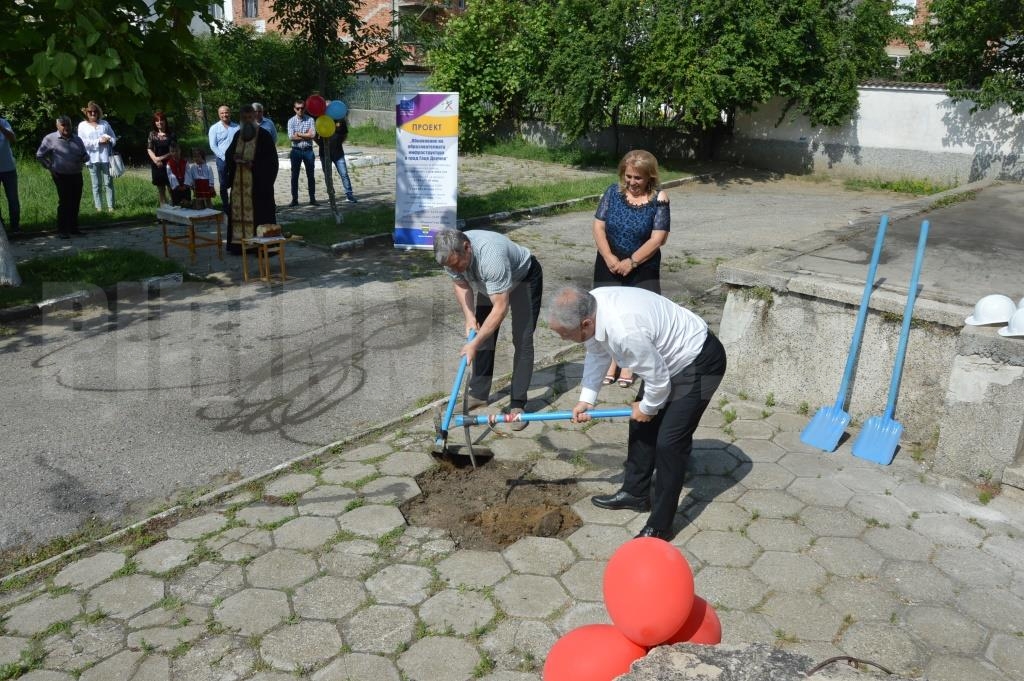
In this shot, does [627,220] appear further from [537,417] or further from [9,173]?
[9,173]

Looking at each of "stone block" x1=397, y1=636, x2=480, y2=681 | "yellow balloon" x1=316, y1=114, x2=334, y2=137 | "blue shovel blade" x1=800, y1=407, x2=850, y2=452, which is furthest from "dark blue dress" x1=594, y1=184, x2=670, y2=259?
"yellow balloon" x1=316, y1=114, x2=334, y2=137

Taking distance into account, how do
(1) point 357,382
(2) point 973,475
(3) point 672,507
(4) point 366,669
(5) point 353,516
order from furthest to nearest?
1. (1) point 357,382
2. (2) point 973,475
3. (5) point 353,516
4. (3) point 672,507
5. (4) point 366,669

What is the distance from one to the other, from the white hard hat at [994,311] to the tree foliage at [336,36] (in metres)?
10.3

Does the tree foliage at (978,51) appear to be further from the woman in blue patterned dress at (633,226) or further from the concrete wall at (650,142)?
the woman in blue patterned dress at (633,226)

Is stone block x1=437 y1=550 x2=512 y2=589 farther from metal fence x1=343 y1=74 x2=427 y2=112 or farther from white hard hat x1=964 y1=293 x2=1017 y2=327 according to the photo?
metal fence x1=343 y1=74 x2=427 y2=112

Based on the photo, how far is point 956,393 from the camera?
503 centimetres

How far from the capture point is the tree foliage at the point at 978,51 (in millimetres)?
16125

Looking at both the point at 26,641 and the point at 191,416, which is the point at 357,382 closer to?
the point at 191,416

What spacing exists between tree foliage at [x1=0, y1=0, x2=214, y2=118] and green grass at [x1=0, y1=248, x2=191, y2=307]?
6.51ft

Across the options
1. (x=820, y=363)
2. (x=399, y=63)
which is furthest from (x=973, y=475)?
(x=399, y=63)

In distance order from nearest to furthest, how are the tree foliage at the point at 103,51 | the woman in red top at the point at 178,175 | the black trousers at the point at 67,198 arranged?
the tree foliage at the point at 103,51 < the black trousers at the point at 67,198 < the woman in red top at the point at 178,175

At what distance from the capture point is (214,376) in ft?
22.3

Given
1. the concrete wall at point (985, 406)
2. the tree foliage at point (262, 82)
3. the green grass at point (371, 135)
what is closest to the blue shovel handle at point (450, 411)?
the concrete wall at point (985, 406)

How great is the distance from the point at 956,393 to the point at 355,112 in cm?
2394
